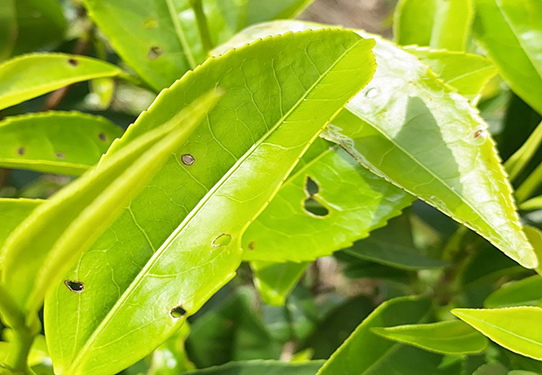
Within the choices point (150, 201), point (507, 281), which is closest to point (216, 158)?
point (150, 201)

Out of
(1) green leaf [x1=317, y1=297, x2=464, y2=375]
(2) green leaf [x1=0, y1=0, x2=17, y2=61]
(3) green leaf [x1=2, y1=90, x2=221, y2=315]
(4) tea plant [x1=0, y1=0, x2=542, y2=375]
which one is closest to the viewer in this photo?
(3) green leaf [x1=2, y1=90, x2=221, y2=315]

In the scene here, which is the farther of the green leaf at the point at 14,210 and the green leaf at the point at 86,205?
the green leaf at the point at 14,210

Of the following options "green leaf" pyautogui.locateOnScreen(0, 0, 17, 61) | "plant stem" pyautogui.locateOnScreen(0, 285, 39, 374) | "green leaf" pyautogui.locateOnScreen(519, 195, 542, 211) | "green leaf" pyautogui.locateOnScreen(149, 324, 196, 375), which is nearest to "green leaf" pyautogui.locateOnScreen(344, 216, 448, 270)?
"green leaf" pyautogui.locateOnScreen(519, 195, 542, 211)

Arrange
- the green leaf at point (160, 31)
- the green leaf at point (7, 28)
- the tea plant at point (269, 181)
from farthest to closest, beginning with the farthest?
1. the green leaf at point (7, 28)
2. the green leaf at point (160, 31)
3. the tea plant at point (269, 181)

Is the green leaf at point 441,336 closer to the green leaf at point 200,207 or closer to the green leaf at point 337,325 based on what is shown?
the green leaf at point 200,207

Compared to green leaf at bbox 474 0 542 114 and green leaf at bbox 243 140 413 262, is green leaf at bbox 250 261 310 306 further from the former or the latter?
green leaf at bbox 474 0 542 114

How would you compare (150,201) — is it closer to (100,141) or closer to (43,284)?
(43,284)

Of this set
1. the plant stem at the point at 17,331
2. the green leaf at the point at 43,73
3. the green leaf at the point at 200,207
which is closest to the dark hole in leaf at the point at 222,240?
the green leaf at the point at 200,207
